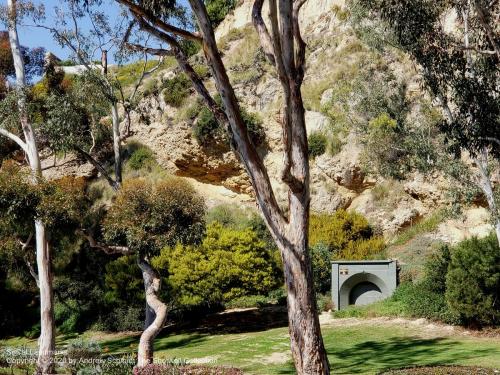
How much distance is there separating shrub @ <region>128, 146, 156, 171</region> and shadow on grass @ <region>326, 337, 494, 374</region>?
66.3 feet

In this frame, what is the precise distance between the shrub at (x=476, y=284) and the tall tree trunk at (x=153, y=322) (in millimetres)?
9460

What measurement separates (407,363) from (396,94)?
36.2 ft

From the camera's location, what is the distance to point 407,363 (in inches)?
521

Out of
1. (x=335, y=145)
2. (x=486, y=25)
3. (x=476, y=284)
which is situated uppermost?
(x=335, y=145)

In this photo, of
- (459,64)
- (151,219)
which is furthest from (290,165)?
(151,219)

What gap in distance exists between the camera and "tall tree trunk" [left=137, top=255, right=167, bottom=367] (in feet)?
39.7

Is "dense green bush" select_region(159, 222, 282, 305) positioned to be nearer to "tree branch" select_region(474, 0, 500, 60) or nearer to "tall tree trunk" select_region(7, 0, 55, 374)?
"tall tree trunk" select_region(7, 0, 55, 374)

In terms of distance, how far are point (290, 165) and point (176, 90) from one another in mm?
27622

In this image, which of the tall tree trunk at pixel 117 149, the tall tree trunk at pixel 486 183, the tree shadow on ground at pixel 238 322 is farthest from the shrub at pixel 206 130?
the tall tree trunk at pixel 486 183

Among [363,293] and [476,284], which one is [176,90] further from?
[476,284]

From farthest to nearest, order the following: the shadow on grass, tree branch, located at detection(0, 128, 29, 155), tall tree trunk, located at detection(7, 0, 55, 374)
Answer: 1. tree branch, located at detection(0, 128, 29, 155)
2. tall tree trunk, located at detection(7, 0, 55, 374)
3. the shadow on grass

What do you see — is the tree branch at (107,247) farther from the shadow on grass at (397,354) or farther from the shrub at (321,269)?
the shrub at (321,269)

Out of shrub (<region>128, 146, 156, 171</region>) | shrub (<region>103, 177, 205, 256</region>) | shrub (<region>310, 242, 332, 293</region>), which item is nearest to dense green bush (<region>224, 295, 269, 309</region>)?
shrub (<region>310, 242, 332, 293</region>)

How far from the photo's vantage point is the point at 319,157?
30.6 m
